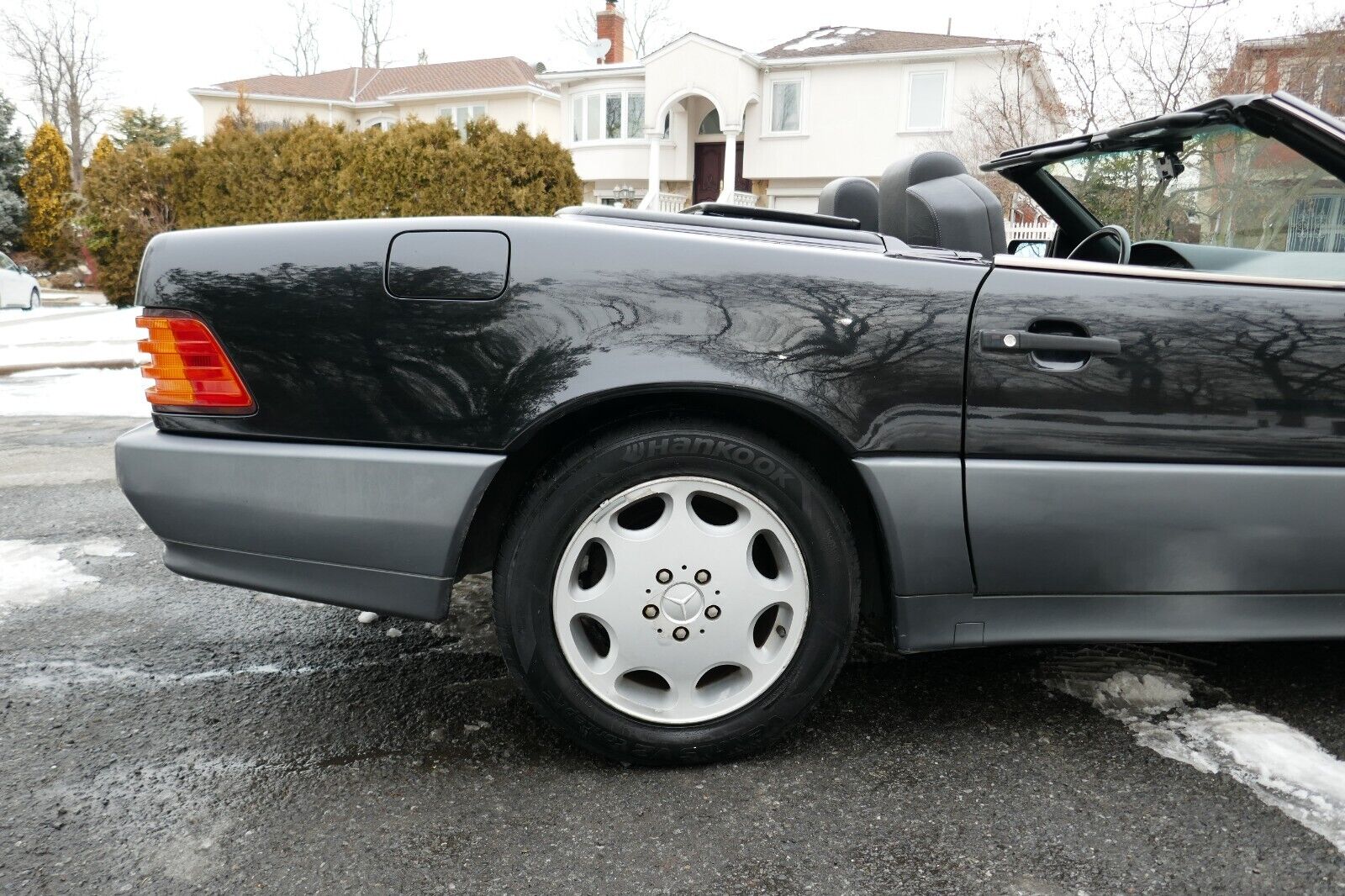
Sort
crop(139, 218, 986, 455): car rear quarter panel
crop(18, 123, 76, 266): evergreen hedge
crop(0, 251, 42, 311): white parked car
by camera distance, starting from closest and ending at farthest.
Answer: crop(139, 218, 986, 455): car rear quarter panel < crop(0, 251, 42, 311): white parked car < crop(18, 123, 76, 266): evergreen hedge

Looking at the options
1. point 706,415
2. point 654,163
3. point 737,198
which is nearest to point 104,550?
point 706,415

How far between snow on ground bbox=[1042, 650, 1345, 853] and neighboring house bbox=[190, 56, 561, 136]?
3181cm

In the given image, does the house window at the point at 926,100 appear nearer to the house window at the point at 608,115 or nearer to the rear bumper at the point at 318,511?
the house window at the point at 608,115

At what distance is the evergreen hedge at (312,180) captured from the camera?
51.1ft

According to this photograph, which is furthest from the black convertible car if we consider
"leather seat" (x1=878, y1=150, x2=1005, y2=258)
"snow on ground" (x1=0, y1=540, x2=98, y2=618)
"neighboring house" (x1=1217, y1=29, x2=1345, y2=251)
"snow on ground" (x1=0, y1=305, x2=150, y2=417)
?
"neighboring house" (x1=1217, y1=29, x2=1345, y2=251)

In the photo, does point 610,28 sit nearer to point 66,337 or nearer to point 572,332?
point 66,337

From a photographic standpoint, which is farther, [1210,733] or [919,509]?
[1210,733]

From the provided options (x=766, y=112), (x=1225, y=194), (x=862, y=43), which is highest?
(x=862, y=43)

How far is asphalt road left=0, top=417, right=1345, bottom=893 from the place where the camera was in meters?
1.74

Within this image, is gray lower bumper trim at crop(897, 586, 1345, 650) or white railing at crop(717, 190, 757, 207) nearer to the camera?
gray lower bumper trim at crop(897, 586, 1345, 650)

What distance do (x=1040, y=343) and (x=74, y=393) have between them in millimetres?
8870

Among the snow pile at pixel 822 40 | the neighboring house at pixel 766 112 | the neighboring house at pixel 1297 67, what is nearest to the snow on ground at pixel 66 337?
the neighboring house at pixel 766 112

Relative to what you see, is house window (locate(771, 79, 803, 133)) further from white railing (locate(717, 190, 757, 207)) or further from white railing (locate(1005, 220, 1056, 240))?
white railing (locate(1005, 220, 1056, 240))

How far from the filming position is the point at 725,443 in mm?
2008
